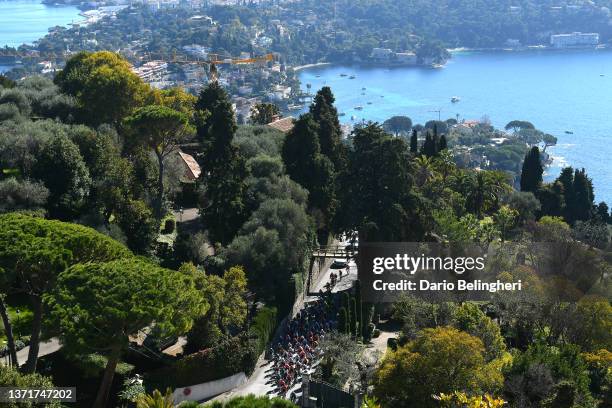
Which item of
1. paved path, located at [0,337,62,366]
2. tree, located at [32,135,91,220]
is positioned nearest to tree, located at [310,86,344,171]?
tree, located at [32,135,91,220]

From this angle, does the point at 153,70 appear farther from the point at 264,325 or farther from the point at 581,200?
the point at 264,325

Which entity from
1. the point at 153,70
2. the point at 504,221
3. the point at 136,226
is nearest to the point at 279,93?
the point at 153,70

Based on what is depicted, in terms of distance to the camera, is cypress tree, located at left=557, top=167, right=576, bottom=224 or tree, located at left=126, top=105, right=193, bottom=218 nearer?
tree, located at left=126, top=105, right=193, bottom=218

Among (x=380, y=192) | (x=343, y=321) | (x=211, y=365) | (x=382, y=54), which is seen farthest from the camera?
(x=382, y=54)

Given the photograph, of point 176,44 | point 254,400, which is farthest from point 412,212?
point 176,44

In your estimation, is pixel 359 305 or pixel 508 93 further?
pixel 508 93

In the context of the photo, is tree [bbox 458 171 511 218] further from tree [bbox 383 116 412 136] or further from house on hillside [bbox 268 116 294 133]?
tree [bbox 383 116 412 136]
